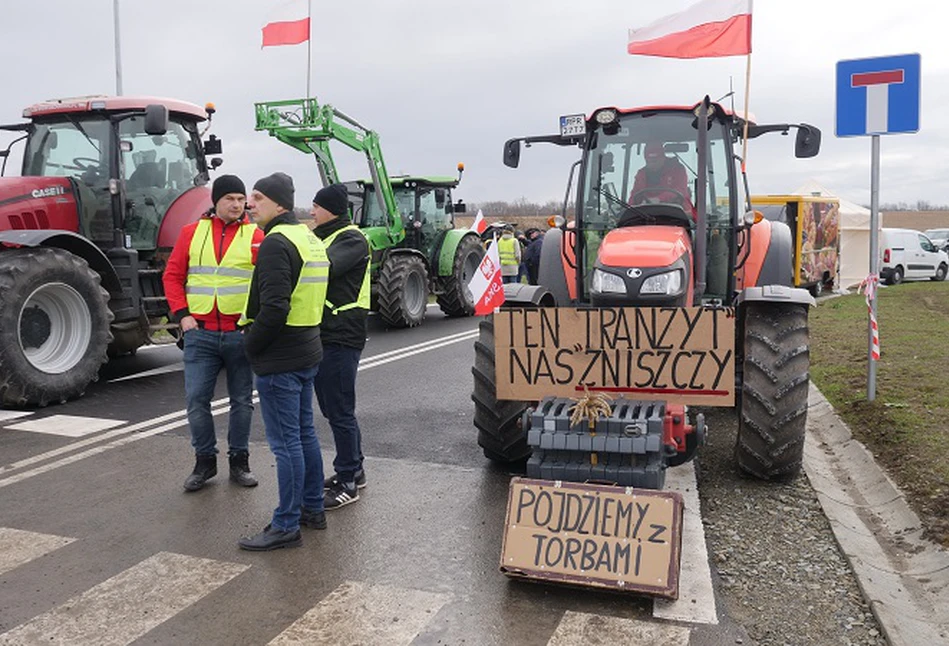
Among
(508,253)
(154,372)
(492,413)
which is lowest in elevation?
(154,372)

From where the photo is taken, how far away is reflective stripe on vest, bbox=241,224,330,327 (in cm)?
457

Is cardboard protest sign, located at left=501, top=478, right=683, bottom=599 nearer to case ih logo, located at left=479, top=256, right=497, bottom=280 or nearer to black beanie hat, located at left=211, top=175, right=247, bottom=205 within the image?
case ih logo, located at left=479, top=256, right=497, bottom=280

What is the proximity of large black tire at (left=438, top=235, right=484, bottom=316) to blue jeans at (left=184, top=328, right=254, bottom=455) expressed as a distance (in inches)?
416

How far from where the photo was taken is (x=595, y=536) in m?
4.07

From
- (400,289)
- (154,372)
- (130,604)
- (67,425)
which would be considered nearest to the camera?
(130,604)

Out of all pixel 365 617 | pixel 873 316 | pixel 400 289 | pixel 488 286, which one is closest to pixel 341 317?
pixel 488 286

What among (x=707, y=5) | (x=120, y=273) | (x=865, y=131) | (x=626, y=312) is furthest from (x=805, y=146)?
(x=120, y=273)

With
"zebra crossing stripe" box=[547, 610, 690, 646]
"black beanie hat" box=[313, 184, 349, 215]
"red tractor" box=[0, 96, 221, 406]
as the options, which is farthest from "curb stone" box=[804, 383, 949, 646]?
"red tractor" box=[0, 96, 221, 406]

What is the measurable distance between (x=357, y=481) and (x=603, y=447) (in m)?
1.97

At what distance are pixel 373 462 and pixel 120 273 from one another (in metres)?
4.52

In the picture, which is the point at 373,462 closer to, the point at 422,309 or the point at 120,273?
the point at 120,273

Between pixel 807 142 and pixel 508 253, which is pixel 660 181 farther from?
pixel 508 253

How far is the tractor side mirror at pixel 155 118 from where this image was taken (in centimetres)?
859

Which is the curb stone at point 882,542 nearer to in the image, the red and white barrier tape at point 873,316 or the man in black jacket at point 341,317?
the red and white barrier tape at point 873,316
